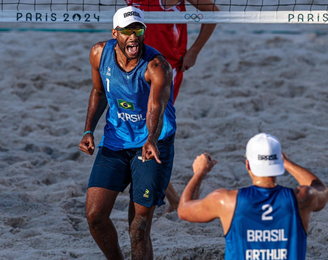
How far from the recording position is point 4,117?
6.24 meters

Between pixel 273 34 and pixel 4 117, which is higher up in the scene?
pixel 273 34

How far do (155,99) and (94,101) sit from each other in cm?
58

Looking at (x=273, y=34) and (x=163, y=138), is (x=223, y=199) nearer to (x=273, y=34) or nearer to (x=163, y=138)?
(x=163, y=138)

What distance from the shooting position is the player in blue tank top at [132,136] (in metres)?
3.29

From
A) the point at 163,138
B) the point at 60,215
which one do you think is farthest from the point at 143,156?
the point at 60,215

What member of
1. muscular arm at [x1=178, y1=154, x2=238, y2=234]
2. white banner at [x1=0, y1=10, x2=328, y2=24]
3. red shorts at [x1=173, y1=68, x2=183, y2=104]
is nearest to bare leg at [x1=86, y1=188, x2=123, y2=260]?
muscular arm at [x1=178, y1=154, x2=238, y2=234]

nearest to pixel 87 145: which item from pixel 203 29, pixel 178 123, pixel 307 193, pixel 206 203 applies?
pixel 206 203

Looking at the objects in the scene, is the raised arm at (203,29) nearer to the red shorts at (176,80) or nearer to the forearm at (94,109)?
the red shorts at (176,80)

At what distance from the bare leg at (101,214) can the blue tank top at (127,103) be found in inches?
11.6

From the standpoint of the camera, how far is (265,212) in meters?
2.43

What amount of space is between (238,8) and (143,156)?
5399 mm

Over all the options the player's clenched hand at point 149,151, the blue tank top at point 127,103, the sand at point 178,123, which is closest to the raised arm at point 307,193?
the player's clenched hand at point 149,151

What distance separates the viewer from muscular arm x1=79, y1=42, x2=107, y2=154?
3561 mm

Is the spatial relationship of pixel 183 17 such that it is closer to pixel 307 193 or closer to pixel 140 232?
pixel 140 232
